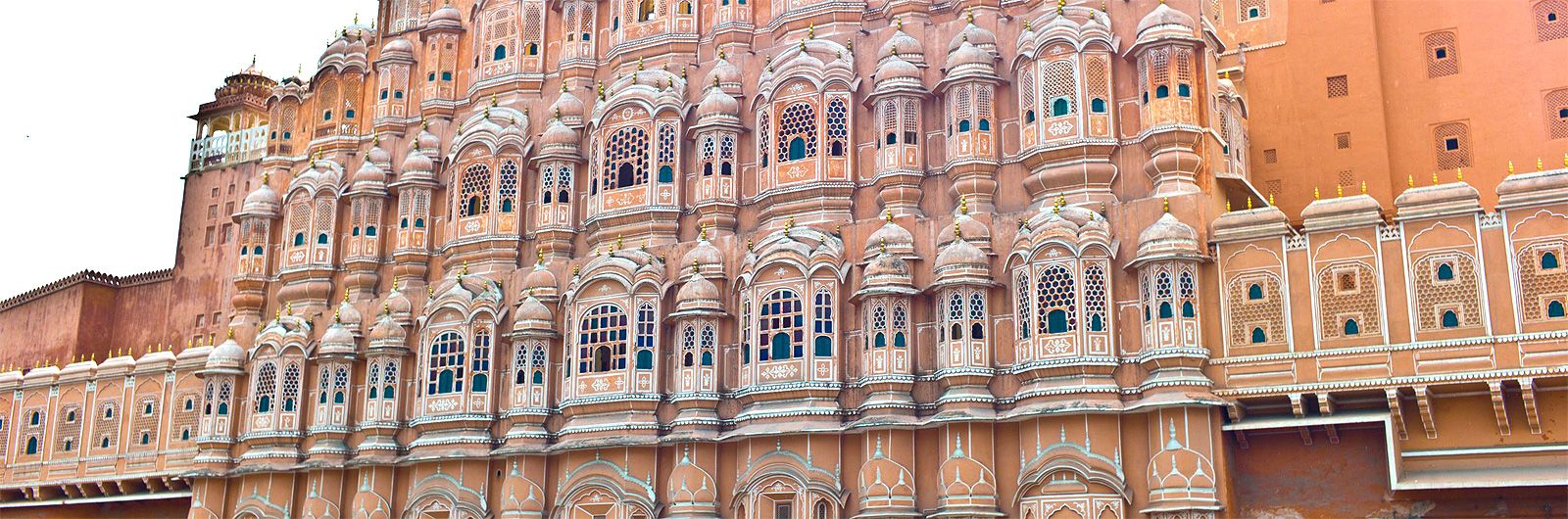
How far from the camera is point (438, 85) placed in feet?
103

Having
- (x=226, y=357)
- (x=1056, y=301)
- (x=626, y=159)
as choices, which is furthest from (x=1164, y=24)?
(x=226, y=357)

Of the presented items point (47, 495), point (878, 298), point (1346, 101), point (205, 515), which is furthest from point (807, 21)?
point (47, 495)

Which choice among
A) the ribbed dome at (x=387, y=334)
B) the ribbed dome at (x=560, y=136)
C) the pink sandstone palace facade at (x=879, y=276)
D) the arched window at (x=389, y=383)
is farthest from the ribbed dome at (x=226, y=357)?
the ribbed dome at (x=560, y=136)

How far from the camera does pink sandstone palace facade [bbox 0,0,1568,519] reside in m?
20.9

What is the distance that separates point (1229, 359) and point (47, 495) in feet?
84.6

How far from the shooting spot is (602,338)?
26.2 meters

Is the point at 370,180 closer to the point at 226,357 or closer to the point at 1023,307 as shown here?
the point at 226,357

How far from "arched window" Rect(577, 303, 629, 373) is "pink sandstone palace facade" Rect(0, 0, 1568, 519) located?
0.06m

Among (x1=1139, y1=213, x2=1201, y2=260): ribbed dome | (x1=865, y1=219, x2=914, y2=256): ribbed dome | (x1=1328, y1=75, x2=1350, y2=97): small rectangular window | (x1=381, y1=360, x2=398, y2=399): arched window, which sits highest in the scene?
(x1=1328, y1=75, x2=1350, y2=97): small rectangular window

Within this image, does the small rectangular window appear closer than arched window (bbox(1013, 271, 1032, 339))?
Result: No

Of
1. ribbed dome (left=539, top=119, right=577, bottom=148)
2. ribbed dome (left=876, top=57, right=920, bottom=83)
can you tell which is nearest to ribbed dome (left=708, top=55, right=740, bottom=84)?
ribbed dome (left=539, top=119, right=577, bottom=148)

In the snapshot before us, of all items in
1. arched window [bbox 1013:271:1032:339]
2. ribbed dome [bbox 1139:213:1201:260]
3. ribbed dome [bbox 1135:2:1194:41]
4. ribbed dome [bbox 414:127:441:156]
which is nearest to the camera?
ribbed dome [bbox 1139:213:1201:260]

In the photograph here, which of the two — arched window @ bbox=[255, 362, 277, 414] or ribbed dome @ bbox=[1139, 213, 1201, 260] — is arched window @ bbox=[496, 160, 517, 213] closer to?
arched window @ bbox=[255, 362, 277, 414]

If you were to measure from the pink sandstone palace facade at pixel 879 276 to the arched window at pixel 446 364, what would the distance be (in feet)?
0.22
